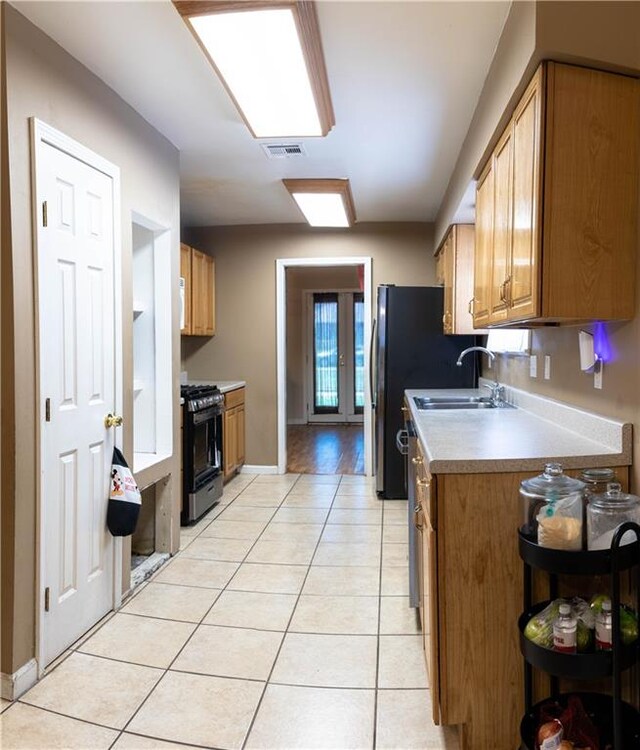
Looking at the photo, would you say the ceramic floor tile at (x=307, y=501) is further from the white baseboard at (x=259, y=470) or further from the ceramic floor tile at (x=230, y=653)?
the ceramic floor tile at (x=230, y=653)

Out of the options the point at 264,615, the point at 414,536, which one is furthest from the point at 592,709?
the point at 264,615

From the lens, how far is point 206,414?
3943mm

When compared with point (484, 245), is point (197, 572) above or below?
below

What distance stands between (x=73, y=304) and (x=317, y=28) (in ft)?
4.67

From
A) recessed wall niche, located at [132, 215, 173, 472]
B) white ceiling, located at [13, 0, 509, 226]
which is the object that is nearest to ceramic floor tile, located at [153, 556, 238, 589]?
recessed wall niche, located at [132, 215, 173, 472]

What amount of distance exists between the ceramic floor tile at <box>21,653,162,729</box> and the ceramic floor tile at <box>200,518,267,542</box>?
4.80 feet

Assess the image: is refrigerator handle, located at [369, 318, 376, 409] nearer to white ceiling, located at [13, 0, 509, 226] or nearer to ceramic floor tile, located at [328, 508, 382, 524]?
ceramic floor tile, located at [328, 508, 382, 524]

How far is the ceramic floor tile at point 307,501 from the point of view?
426 cm

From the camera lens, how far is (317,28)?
6.39 feet

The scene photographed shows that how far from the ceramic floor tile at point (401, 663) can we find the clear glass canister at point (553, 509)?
0.89m

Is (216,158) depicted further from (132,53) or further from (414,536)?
(414,536)

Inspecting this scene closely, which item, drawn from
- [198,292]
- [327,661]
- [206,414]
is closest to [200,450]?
[206,414]

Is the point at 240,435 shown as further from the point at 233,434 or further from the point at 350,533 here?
the point at 350,533

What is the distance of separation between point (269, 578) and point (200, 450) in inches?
50.3
